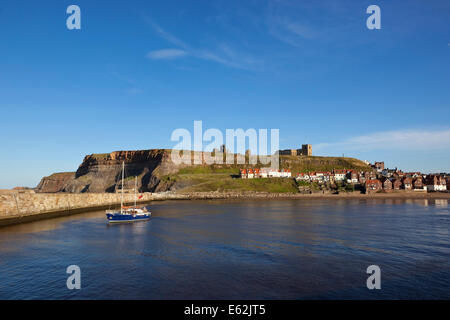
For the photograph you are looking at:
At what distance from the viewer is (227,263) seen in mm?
24656

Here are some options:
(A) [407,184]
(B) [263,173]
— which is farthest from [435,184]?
(B) [263,173]

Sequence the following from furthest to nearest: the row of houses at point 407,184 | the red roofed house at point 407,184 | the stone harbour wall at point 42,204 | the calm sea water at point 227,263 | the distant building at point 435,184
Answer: the distant building at point 435,184 → the red roofed house at point 407,184 → the row of houses at point 407,184 → the stone harbour wall at point 42,204 → the calm sea water at point 227,263

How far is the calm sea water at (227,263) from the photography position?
18219mm

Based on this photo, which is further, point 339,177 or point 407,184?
point 339,177

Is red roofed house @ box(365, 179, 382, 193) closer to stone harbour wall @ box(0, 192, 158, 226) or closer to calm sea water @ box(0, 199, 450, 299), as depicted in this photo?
calm sea water @ box(0, 199, 450, 299)

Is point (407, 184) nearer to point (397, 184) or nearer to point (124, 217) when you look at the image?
point (397, 184)

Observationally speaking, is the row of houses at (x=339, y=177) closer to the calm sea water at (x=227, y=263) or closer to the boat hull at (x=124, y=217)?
the boat hull at (x=124, y=217)

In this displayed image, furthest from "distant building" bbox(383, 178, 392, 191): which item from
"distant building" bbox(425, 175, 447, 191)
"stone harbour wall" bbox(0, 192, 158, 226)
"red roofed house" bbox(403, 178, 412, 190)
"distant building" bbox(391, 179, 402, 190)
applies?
"stone harbour wall" bbox(0, 192, 158, 226)

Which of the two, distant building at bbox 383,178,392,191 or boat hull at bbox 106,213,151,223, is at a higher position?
distant building at bbox 383,178,392,191

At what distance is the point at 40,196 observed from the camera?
2315 inches

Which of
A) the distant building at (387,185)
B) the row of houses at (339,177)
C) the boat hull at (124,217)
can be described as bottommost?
the boat hull at (124,217)

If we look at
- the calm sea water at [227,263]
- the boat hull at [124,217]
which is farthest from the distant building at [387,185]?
the boat hull at [124,217]

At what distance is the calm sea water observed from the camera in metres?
18.2
